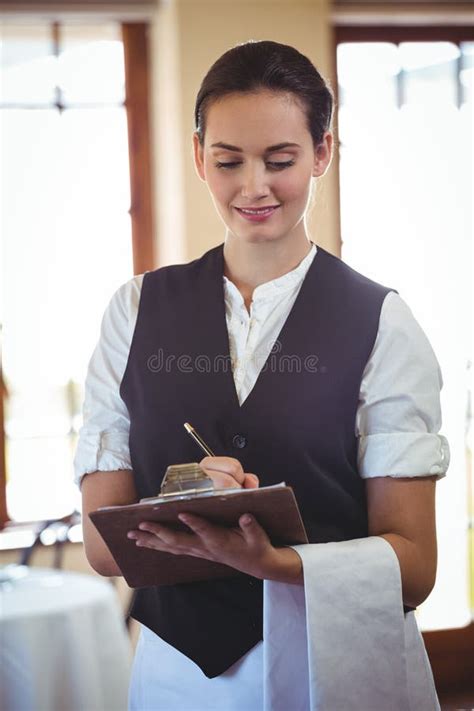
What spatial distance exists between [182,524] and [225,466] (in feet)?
0.32

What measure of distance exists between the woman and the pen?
0.01 metres

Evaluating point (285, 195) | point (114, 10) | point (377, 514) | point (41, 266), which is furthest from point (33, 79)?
point (377, 514)

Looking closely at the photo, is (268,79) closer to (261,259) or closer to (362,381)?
(261,259)

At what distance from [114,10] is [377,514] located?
243 centimetres

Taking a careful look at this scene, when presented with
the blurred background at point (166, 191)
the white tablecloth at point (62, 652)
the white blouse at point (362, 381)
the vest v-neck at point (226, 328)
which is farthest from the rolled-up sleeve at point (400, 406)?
the blurred background at point (166, 191)

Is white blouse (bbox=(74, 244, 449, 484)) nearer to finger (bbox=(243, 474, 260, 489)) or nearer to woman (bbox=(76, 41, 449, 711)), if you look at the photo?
woman (bbox=(76, 41, 449, 711))

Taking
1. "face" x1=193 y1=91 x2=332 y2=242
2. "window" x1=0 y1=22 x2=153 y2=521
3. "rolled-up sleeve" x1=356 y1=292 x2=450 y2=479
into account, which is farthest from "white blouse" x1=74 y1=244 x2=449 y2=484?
"window" x1=0 y1=22 x2=153 y2=521

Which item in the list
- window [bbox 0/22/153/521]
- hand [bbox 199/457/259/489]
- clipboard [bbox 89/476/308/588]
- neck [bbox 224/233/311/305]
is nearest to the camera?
clipboard [bbox 89/476/308/588]

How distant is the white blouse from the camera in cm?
125

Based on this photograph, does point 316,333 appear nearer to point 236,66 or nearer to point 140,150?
→ point 236,66

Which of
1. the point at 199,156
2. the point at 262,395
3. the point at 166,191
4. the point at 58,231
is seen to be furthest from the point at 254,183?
the point at 58,231

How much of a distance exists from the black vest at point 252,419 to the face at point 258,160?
0.13 m

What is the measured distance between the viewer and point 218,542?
1.09 m

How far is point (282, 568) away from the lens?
1.16 meters
